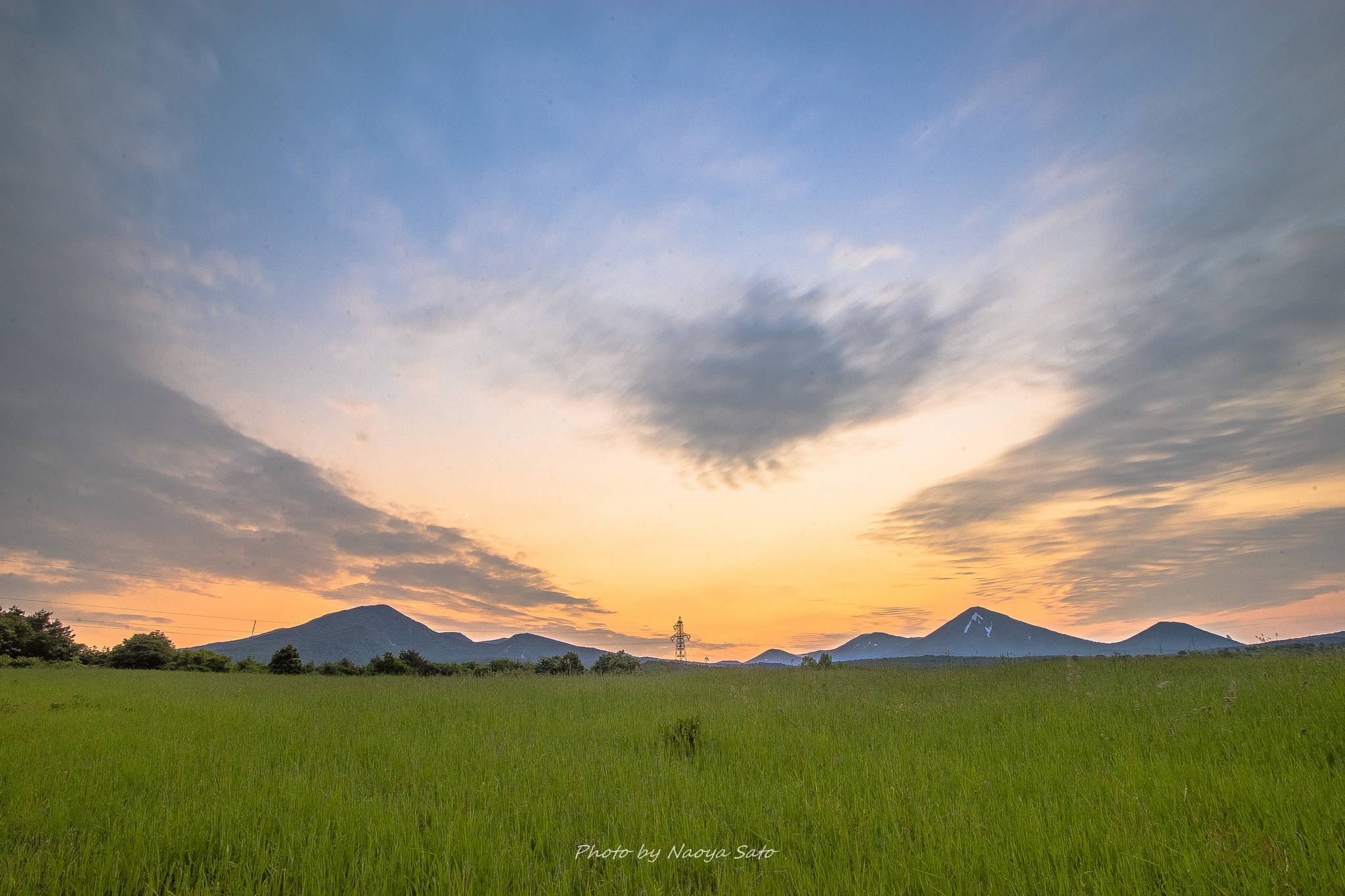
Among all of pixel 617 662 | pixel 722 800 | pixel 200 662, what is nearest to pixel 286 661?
pixel 200 662

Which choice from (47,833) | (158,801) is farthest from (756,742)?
(47,833)

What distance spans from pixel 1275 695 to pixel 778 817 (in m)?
9.08

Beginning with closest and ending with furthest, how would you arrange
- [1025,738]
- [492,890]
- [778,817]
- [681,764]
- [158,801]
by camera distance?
[492,890]
[778,817]
[158,801]
[681,764]
[1025,738]

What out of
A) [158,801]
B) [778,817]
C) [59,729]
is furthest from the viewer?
[59,729]

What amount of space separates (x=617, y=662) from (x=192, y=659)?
27.1m

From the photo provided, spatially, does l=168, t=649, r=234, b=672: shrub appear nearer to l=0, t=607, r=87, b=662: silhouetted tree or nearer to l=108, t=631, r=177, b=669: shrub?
l=108, t=631, r=177, b=669: shrub

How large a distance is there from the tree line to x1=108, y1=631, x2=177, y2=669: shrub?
37mm

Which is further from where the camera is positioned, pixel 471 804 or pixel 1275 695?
pixel 1275 695

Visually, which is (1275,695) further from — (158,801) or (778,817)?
(158,801)

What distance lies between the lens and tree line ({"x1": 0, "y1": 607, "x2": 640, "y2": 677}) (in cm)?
3419

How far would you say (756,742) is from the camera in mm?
8070

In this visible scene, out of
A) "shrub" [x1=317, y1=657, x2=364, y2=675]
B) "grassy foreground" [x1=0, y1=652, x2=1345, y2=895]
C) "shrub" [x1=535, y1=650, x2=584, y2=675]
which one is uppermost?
"grassy foreground" [x1=0, y1=652, x2=1345, y2=895]

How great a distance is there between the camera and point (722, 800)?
5547 millimetres

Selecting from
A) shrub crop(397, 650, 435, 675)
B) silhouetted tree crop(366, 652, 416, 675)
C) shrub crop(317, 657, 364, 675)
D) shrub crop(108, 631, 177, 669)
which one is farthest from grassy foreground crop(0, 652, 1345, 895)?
shrub crop(108, 631, 177, 669)
